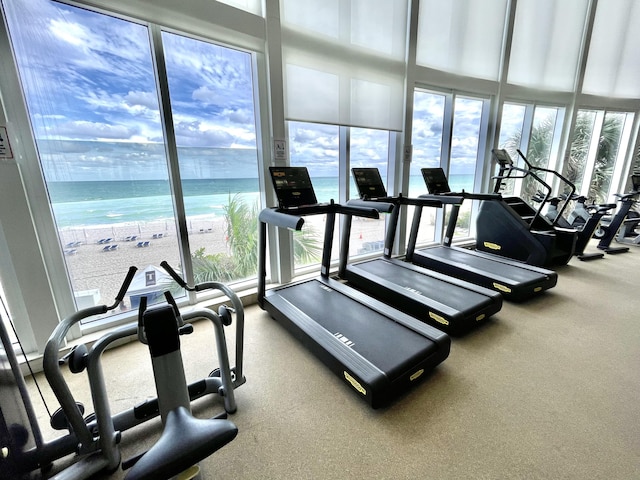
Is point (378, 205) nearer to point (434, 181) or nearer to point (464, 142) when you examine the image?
point (434, 181)

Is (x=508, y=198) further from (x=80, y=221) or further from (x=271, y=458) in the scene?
(x=80, y=221)

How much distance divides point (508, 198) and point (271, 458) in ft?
16.1

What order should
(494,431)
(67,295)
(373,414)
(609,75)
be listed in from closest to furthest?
(494,431)
(373,414)
(67,295)
(609,75)

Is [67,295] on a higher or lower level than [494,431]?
higher

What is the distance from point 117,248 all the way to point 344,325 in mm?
2146

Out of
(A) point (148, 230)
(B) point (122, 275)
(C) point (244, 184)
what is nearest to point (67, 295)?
(B) point (122, 275)

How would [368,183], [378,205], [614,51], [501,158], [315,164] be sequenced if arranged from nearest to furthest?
[378,205] < [368,183] < [315,164] < [501,158] < [614,51]

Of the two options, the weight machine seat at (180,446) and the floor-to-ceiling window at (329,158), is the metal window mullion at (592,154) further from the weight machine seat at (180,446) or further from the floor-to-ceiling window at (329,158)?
the weight machine seat at (180,446)

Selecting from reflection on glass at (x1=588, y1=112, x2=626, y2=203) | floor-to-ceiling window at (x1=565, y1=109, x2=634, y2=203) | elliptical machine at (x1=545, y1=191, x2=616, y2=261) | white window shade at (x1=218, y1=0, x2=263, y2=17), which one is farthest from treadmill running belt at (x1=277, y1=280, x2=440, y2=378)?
reflection on glass at (x1=588, y1=112, x2=626, y2=203)

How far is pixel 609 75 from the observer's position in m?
5.45

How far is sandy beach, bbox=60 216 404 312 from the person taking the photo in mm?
2277

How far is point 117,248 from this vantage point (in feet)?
8.09

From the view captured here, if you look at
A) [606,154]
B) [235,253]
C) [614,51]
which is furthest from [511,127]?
[235,253]

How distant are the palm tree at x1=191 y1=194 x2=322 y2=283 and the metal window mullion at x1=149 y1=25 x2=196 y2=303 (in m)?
0.11
